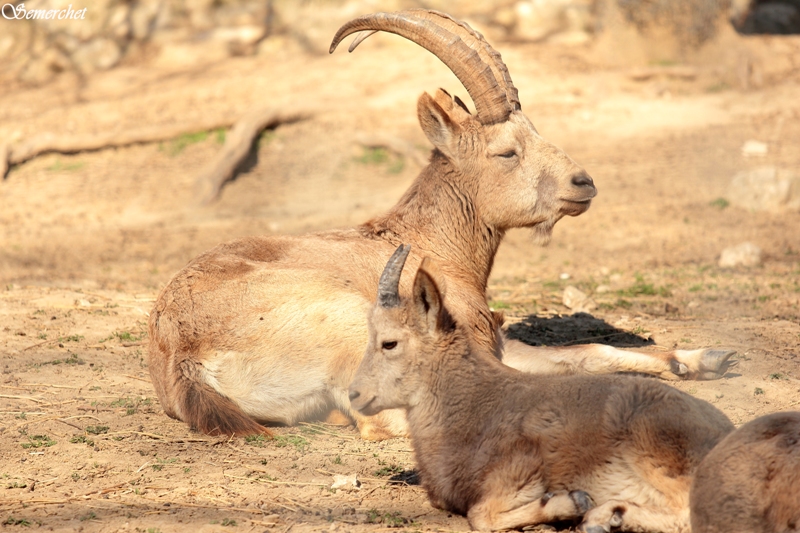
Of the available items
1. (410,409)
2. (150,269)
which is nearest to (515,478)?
(410,409)

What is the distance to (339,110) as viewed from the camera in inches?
656

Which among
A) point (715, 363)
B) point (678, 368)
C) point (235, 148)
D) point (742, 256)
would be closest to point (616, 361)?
point (678, 368)

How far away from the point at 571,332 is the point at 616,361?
148cm

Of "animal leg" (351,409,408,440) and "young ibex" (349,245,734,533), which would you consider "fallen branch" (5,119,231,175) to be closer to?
"animal leg" (351,409,408,440)

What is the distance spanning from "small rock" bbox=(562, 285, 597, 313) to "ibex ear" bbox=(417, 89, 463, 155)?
2486 mm

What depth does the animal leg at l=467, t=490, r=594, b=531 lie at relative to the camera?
4.19 meters

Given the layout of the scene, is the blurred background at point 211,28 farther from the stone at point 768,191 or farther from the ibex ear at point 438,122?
the ibex ear at point 438,122

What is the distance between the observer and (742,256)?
10.3 metres

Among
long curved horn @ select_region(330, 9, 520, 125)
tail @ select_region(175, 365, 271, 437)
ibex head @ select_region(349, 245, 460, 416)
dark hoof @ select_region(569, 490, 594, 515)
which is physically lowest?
tail @ select_region(175, 365, 271, 437)

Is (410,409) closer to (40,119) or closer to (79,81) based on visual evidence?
(40,119)

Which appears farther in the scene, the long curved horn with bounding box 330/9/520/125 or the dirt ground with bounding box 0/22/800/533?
the long curved horn with bounding box 330/9/520/125

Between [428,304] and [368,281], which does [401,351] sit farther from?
[368,281]

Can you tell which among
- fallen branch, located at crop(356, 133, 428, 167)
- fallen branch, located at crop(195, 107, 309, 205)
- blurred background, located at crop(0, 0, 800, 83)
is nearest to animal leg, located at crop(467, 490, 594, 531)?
fallen branch, located at crop(356, 133, 428, 167)

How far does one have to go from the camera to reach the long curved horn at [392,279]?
15.8 feet
